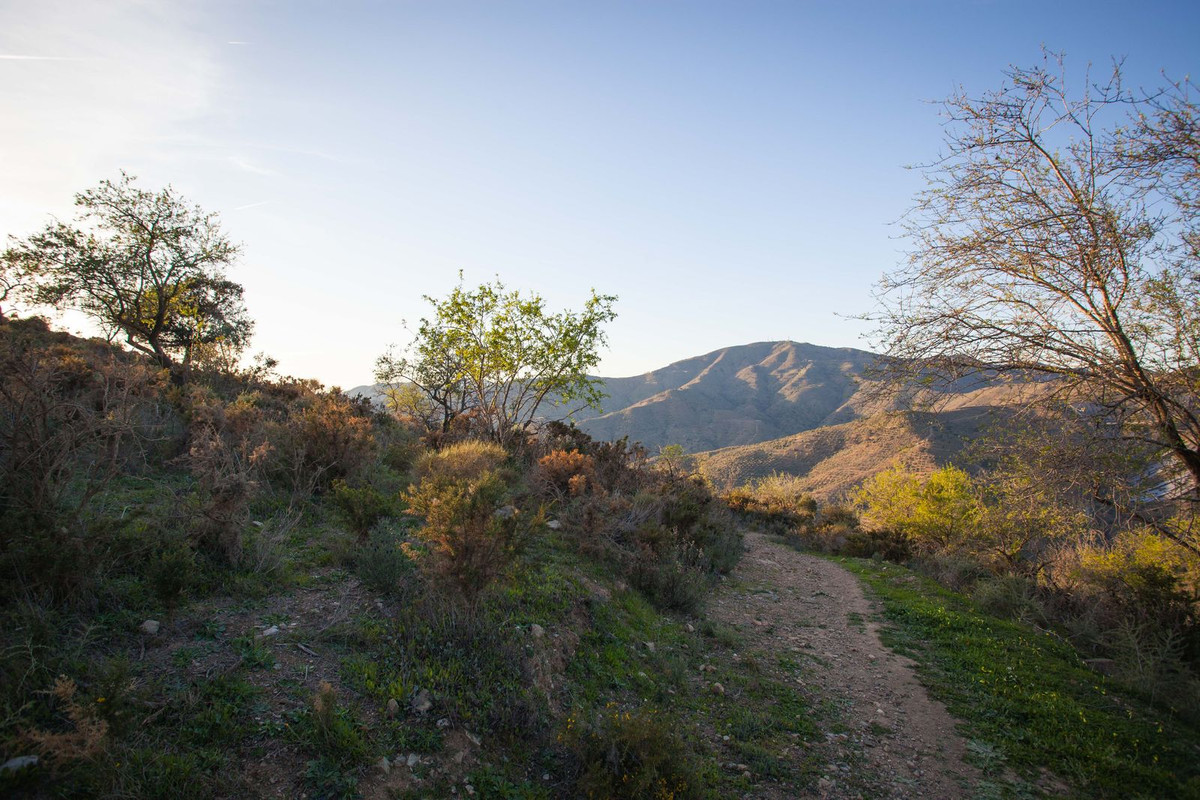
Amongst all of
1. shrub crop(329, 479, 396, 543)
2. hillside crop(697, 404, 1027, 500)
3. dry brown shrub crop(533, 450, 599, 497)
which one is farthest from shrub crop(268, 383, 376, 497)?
hillside crop(697, 404, 1027, 500)

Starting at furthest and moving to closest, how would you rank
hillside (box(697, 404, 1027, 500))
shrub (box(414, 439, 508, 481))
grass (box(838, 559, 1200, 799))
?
hillside (box(697, 404, 1027, 500))
shrub (box(414, 439, 508, 481))
grass (box(838, 559, 1200, 799))

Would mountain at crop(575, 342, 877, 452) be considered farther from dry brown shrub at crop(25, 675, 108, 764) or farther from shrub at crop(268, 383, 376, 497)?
dry brown shrub at crop(25, 675, 108, 764)

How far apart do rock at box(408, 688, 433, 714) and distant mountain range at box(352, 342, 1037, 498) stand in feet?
14.4

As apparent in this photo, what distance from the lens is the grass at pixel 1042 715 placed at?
15.0ft

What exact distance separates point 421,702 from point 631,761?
1.70 metres

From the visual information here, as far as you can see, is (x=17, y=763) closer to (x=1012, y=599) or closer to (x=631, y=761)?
(x=631, y=761)

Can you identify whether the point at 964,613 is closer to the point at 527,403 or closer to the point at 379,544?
the point at 379,544

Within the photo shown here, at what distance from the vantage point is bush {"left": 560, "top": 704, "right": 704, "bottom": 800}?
3604mm

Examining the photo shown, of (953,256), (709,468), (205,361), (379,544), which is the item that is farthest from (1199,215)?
(709,468)

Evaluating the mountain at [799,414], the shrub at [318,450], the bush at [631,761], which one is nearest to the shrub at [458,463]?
the shrub at [318,450]

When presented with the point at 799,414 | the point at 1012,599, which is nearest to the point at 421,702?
the point at 1012,599

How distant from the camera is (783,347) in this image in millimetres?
154625

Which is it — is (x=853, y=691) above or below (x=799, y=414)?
below

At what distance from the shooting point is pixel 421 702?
12.6ft
